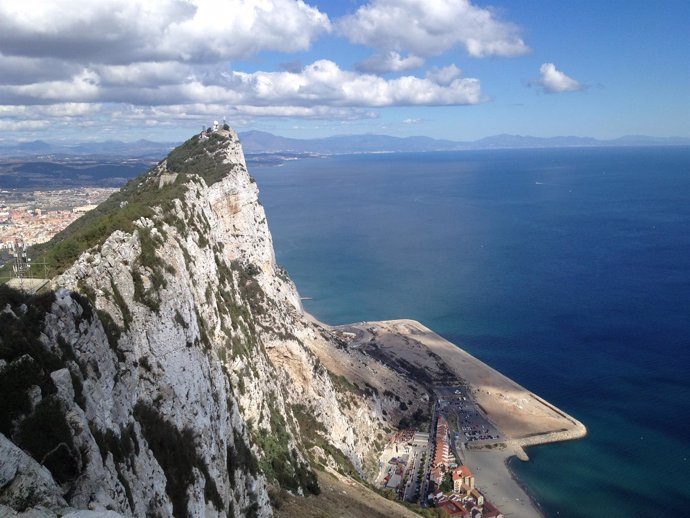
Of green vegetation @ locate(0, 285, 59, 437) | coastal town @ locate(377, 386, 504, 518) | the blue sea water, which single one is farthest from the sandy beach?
green vegetation @ locate(0, 285, 59, 437)

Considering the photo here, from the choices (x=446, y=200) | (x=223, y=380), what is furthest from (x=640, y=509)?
(x=446, y=200)

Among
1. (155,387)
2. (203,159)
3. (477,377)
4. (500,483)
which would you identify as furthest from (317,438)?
(477,377)

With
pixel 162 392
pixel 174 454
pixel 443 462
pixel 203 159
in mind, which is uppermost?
pixel 203 159

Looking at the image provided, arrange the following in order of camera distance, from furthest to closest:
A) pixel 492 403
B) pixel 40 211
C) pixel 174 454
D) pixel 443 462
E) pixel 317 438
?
pixel 40 211
pixel 492 403
pixel 443 462
pixel 317 438
pixel 174 454

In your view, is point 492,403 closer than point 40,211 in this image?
Yes

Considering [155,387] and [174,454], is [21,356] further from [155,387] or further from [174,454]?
[174,454]

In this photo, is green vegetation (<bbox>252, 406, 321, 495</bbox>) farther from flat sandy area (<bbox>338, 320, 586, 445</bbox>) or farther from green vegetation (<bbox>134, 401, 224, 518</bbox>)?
flat sandy area (<bbox>338, 320, 586, 445</bbox>)

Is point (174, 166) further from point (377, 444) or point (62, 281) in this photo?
point (62, 281)
